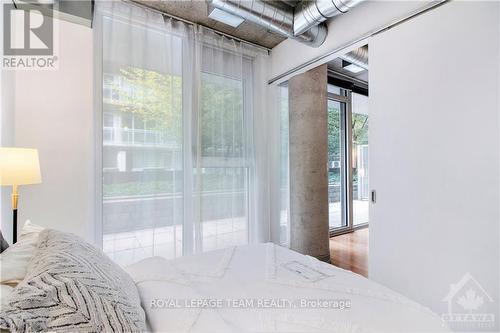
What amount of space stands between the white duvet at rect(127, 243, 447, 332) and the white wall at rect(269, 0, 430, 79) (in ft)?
6.28

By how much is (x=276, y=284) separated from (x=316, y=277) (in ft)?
0.71

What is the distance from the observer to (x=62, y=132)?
2.04 m

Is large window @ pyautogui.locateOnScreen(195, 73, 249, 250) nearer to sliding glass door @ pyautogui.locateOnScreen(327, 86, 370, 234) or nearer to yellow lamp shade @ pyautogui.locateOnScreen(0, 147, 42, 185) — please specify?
yellow lamp shade @ pyautogui.locateOnScreen(0, 147, 42, 185)

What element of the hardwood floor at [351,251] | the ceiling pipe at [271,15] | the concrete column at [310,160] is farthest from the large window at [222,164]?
the hardwood floor at [351,251]

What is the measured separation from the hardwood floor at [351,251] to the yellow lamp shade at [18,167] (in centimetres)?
303

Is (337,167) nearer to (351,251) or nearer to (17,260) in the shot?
(351,251)

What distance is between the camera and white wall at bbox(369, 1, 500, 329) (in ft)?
4.73

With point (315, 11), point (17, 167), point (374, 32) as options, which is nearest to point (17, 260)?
point (17, 167)

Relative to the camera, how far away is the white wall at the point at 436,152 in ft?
4.73

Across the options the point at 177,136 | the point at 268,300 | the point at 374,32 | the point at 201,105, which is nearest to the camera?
the point at 268,300

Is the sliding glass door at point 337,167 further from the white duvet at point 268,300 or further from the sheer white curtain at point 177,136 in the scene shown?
the white duvet at point 268,300

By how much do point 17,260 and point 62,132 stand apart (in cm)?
150

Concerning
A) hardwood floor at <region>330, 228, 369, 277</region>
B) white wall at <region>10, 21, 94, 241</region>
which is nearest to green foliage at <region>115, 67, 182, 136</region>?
white wall at <region>10, 21, 94, 241</region>

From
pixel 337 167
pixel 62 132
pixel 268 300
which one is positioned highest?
pixel 62 132
